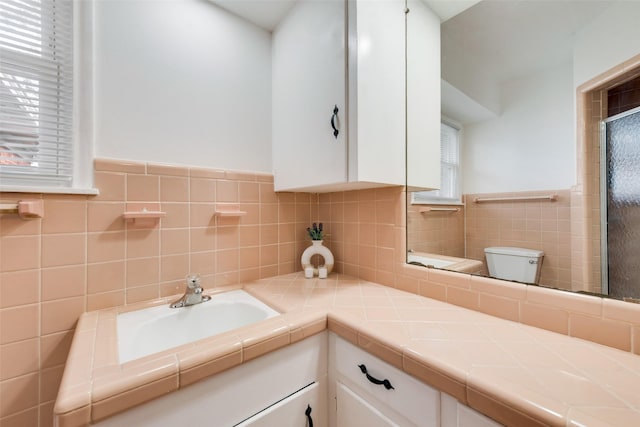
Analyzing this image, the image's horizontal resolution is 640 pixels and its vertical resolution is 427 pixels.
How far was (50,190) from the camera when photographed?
2.64ft

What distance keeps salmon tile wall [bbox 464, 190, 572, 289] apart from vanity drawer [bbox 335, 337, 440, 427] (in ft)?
1.83

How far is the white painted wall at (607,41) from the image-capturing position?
2.29 feet

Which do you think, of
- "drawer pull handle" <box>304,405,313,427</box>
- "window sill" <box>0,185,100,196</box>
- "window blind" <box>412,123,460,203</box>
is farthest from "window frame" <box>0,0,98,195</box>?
"window blind" <box>412,123,460,203</box>

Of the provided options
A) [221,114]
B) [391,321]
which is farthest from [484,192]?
[221,114]

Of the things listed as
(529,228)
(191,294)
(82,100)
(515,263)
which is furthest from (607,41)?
(82,100)

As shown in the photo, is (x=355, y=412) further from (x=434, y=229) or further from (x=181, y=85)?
(x=181, y=85)

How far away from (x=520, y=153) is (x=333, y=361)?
1.06 m

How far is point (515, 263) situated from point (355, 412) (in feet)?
2.53

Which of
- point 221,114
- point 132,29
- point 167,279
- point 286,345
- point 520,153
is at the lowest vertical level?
point 286,345

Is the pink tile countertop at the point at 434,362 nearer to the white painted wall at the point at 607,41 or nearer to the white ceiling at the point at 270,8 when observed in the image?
the white painted wall at the point at 607,41

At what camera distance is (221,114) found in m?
1.22

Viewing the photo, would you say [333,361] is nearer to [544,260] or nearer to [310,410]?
[310,410]

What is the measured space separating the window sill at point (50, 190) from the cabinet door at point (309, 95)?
→ 0.76 m

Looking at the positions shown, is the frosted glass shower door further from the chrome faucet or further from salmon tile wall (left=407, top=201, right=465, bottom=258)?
the chrome faucet
